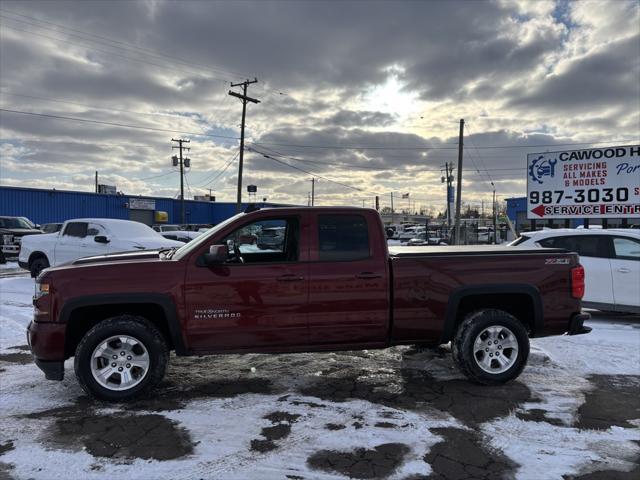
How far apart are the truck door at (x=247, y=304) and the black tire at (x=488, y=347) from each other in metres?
1.63

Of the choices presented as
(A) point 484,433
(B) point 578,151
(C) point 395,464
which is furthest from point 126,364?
(B) point 578,151

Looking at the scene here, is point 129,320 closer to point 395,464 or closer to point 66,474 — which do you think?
point 66,474

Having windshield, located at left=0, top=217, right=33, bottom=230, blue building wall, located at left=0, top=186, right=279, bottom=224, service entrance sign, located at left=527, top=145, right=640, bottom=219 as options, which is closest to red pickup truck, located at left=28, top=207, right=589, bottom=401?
service entrance sign, located at left=527, top=145, right=640, bottom=219

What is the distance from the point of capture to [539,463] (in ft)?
11.1

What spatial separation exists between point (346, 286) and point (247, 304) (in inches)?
37.8

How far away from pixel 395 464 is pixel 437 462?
0.30 metres

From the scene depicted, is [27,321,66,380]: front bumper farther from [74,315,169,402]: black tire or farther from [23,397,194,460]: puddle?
[23,397,194,460]: puddle

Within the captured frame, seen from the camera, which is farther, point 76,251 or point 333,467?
point 76,251

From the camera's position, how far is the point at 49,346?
14.2 ft

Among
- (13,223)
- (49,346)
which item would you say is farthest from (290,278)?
(13,223)

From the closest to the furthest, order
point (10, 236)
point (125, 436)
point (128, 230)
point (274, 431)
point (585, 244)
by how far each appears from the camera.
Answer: point (125, 436) → point (274, 431) → point (585, 244) → point (128, 230) → point (10, 236)

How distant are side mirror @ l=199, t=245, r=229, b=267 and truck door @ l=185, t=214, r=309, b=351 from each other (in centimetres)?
13

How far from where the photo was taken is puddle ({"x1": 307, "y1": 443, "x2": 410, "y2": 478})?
10.6 ft

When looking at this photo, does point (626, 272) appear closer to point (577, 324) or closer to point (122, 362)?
point (577, 324)
